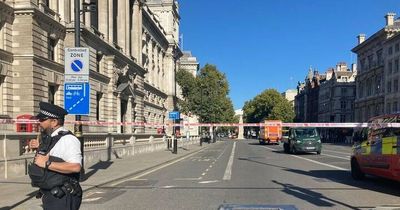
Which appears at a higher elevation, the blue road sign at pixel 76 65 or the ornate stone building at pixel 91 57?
the ornate stone building at pixel 91 57

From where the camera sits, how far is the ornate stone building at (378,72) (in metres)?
80.6

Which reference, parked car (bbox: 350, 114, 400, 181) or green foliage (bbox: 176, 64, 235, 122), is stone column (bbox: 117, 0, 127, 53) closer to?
green foliage (bbox: 176, 64, 235, 122)

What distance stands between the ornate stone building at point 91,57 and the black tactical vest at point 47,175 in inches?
977

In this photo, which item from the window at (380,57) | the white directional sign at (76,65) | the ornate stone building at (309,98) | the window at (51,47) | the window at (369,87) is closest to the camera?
the white directional sign at (76,65)

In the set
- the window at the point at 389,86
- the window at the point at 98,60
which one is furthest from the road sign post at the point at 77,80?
the window at the point at 389,86

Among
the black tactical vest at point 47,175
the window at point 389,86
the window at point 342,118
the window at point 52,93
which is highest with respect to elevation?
the window at point 389,86

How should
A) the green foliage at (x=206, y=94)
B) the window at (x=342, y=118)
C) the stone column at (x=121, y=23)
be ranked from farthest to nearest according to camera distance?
the window at (x=342, y=118) < the green foliage at (x=206, y=94) < the stone column at (x=121, y=23)

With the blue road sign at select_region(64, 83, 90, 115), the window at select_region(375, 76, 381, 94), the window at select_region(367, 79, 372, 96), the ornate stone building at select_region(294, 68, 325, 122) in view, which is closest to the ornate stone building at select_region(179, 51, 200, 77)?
the ornate stone building at select_region(294, 68, 325, 122)

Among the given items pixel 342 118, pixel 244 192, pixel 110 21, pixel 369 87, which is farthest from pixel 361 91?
pixel 244 192

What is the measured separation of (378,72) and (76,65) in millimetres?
81548

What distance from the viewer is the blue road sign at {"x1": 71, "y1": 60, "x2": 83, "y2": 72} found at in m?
15.3

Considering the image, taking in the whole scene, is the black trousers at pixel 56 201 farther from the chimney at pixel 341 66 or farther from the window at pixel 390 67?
the chimney at pixel 341 66

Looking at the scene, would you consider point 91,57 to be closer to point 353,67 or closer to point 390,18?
point 390,18

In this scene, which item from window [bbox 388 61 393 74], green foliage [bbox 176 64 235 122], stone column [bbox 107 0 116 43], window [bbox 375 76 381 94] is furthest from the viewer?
window [bbox 375 76 381 94]
